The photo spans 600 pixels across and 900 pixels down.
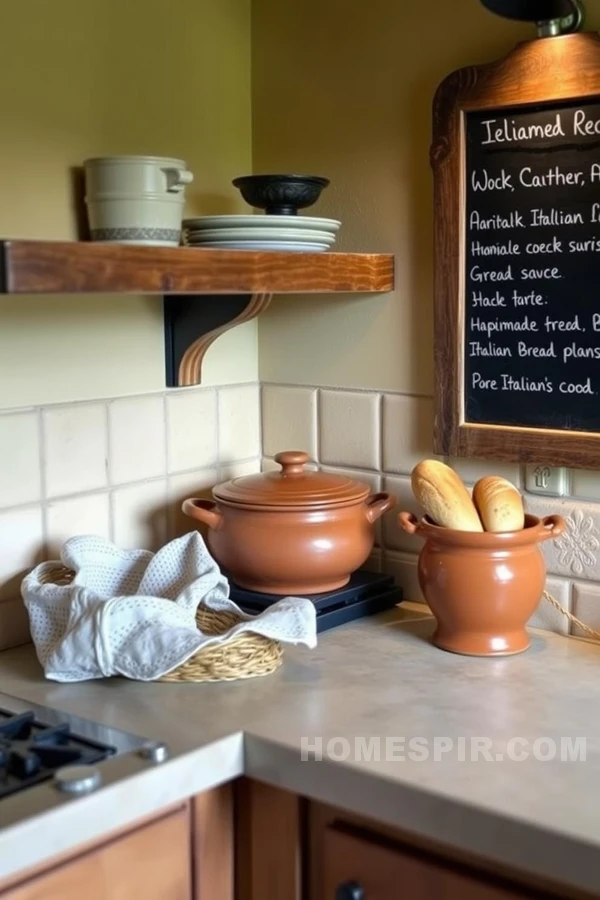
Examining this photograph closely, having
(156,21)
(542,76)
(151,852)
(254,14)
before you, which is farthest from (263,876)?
(254,14)

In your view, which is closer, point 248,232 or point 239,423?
point 248,232

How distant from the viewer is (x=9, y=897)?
97cm

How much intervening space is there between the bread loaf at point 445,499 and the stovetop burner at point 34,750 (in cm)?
51

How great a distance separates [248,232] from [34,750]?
0.67 metres

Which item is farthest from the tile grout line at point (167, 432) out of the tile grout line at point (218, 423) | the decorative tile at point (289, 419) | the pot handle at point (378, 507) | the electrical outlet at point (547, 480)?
the electrical outlet at point (547, 480)

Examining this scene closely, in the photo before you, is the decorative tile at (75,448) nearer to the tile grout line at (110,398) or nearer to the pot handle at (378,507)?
the tile grout line at (110,398)

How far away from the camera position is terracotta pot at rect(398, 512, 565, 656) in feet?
4.53

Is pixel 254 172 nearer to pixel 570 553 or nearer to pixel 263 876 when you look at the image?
pixel 570 553

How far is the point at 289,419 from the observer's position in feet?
5.85

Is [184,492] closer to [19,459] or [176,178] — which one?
[19,459]

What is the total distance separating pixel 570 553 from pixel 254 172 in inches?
30.0

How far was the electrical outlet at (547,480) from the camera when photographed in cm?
150

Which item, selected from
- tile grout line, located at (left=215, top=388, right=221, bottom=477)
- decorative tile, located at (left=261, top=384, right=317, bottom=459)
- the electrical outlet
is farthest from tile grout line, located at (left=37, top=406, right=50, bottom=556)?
the electrical outlet

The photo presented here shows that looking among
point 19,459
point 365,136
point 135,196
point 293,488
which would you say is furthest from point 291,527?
point 365,136
